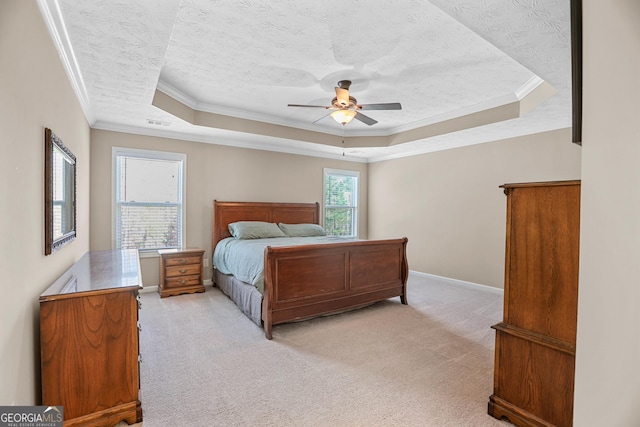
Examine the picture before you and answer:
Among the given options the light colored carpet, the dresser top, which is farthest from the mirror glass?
the light colored carpet

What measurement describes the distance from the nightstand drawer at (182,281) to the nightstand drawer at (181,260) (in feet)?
0.68

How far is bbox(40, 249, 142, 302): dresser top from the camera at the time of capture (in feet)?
5.63

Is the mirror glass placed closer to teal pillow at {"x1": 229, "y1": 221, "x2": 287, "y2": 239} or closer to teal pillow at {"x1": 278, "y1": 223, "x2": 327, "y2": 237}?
teal pillow at {"x1": 229, "y1": 221, "x2": 287, "y2": 239}

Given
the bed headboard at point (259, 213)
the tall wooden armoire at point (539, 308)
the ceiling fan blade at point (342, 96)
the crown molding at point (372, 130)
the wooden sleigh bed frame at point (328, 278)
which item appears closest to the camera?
the tall wooden armoire at point (539, 308)

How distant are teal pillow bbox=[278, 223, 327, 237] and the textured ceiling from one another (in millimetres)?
1581

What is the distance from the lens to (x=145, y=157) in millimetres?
4445

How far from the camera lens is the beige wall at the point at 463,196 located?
4227mm

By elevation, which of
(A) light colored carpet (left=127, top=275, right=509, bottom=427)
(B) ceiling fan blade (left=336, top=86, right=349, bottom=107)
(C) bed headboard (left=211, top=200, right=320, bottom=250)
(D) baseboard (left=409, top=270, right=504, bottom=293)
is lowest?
(A) light colored carpet (left=127, top=275, right=509, bottom=427)

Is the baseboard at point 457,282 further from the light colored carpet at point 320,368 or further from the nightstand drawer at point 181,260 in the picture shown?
the nightstand drawer at point 181,260

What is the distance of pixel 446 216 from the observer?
5.36 meters

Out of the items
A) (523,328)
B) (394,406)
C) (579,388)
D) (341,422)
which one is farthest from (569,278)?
(341,422)

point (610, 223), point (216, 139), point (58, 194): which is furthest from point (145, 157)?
point (610, 223)

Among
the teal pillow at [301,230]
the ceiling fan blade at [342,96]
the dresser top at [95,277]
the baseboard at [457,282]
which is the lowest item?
the baseboard at [457,282]

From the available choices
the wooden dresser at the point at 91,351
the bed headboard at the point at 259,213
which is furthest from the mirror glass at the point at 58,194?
the bed headboard at the point at 259,213
